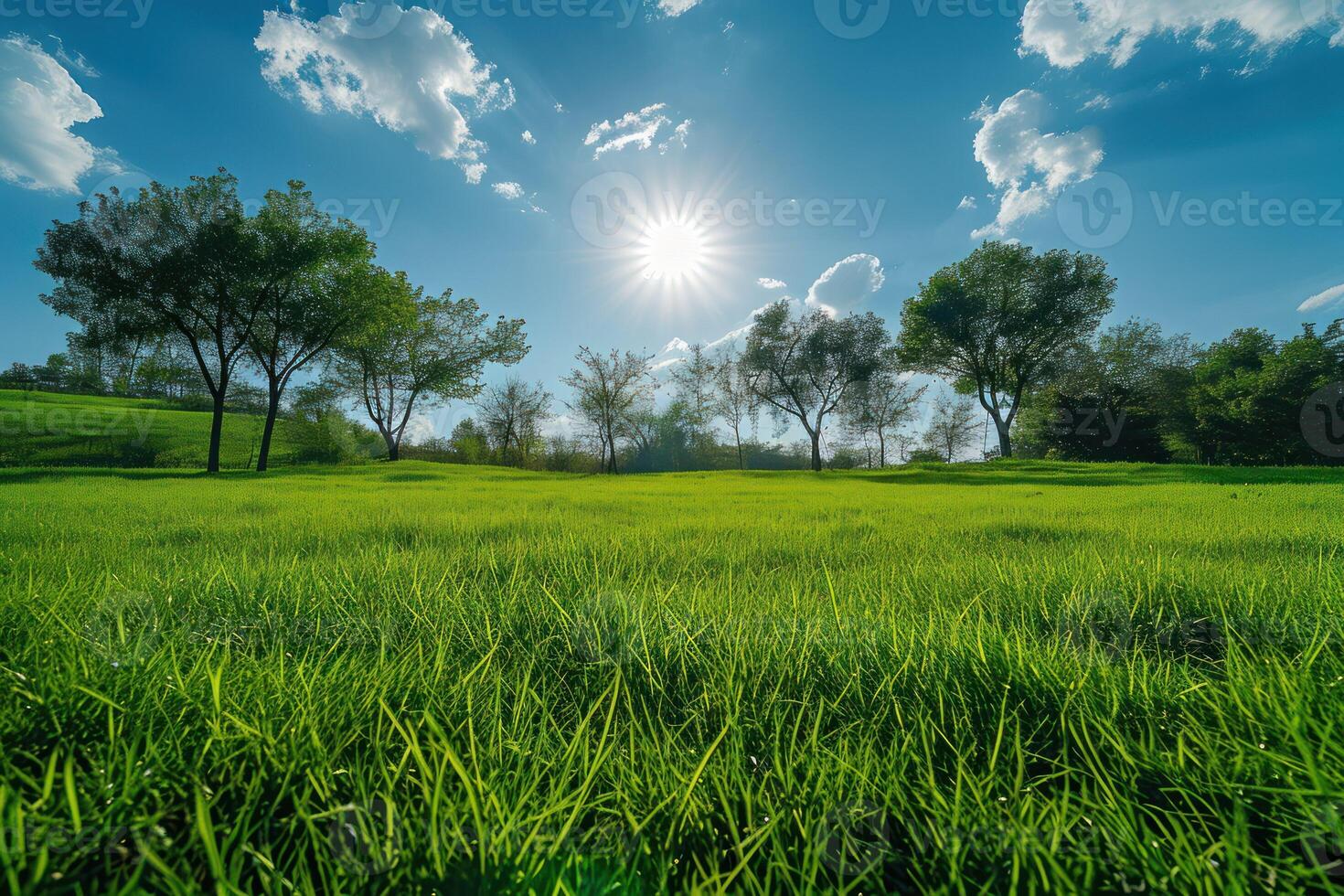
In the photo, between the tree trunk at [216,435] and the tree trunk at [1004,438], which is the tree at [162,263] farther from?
the tree trunk at [1004,438]

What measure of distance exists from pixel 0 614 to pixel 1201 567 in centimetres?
518

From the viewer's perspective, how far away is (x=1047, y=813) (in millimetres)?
916

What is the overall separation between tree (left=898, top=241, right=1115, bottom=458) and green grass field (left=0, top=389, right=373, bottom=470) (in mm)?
42821

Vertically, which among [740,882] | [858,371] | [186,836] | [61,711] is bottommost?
[740,882]

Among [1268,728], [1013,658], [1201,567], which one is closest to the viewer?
[1268,728]

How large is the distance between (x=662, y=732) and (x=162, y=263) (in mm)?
27426

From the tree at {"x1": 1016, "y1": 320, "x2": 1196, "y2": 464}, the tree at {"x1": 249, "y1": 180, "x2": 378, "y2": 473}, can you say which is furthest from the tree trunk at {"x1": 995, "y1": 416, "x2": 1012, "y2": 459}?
the tree at {"x1": 249, "y1": 180, "x2": 378, "y2": 473}

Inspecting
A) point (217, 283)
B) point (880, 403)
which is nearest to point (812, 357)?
point (880, 403)

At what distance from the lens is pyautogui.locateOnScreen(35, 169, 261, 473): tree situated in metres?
17.9

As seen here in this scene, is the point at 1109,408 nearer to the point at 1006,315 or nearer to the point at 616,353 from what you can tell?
the point at 1006,315

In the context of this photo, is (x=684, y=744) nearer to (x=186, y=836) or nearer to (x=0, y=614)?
(x=186, y=836)

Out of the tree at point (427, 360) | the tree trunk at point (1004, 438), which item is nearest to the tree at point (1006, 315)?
the tree trunk at point (1004, 438)

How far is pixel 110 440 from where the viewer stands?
2527 cm

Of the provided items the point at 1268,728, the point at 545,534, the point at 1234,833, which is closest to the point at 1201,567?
the point at 1268,728
